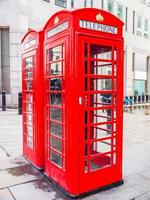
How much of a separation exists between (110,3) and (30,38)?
19.4 m

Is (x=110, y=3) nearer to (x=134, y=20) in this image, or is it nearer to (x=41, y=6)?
(x=134, y=20)

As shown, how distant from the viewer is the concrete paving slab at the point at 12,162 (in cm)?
463

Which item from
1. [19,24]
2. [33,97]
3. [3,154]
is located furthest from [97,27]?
[19,24]

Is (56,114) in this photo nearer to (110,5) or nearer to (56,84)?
(56,84)

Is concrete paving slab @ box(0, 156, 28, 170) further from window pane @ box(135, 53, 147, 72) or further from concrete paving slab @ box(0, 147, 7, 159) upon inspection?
window pane @ box(135, 53, 147, 72)

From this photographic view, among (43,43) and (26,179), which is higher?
(43,43)

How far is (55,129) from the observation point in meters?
3.92

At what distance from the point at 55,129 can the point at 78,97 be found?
905mm

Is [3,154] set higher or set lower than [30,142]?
lower

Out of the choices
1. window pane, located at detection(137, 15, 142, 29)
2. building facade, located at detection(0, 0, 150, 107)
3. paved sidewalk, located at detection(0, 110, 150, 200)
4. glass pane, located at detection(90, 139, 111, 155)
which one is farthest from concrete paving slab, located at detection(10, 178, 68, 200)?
window pane, located at detection(137, 15, 142, 29)

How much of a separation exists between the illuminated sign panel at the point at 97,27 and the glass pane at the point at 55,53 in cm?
→ 48

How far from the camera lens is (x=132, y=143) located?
659 cm

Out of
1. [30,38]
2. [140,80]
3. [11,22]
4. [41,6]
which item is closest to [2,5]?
[11,22]

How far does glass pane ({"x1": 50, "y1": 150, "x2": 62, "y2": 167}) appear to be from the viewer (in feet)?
12.5
